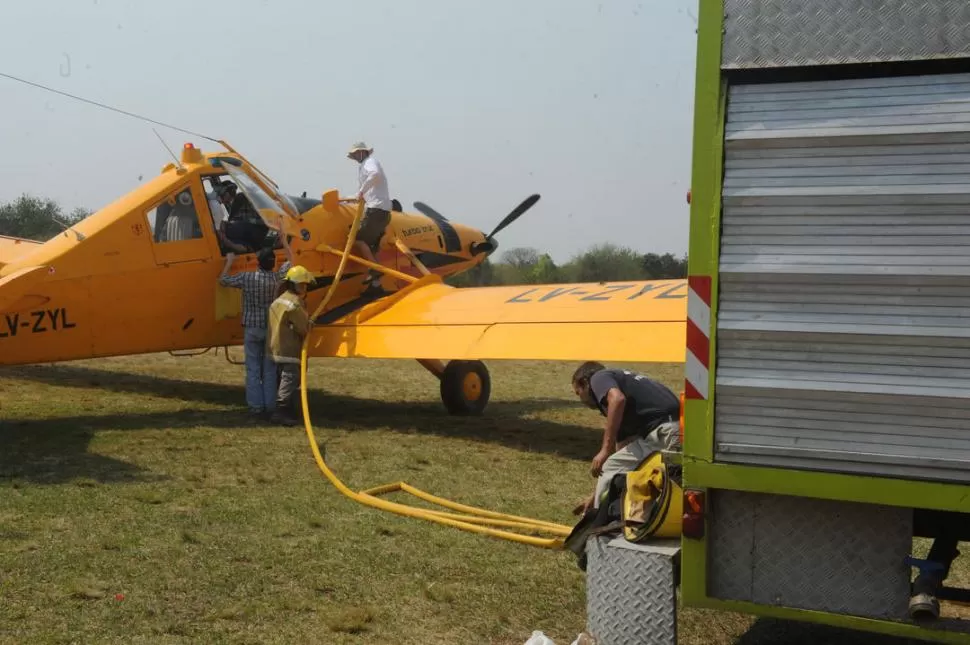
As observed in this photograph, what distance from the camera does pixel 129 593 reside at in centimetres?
478

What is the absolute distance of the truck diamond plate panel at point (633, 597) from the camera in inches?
156

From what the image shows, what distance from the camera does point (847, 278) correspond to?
3.31 meters

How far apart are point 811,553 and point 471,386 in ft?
26.8

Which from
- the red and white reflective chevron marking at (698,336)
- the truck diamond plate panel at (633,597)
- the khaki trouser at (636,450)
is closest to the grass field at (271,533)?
the truck diamond plate panel at (633,597)

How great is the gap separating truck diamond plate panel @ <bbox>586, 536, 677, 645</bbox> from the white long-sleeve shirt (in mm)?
8676

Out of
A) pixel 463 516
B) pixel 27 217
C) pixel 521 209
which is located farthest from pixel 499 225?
pixel 27 217

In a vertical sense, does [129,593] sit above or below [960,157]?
below

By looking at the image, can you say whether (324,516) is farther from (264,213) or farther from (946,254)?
(264,213)

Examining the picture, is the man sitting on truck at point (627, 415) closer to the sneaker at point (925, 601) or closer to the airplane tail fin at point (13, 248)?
the sneaker at point (925, 601)

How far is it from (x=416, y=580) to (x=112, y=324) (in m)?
6.07

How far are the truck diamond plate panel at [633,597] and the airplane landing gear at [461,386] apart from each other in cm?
735

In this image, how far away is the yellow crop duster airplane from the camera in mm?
9266

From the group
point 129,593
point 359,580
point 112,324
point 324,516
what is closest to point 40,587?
point 129,593

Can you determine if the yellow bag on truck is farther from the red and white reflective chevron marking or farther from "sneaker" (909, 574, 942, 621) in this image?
"sneaker" (909, 574, 942, 621)
